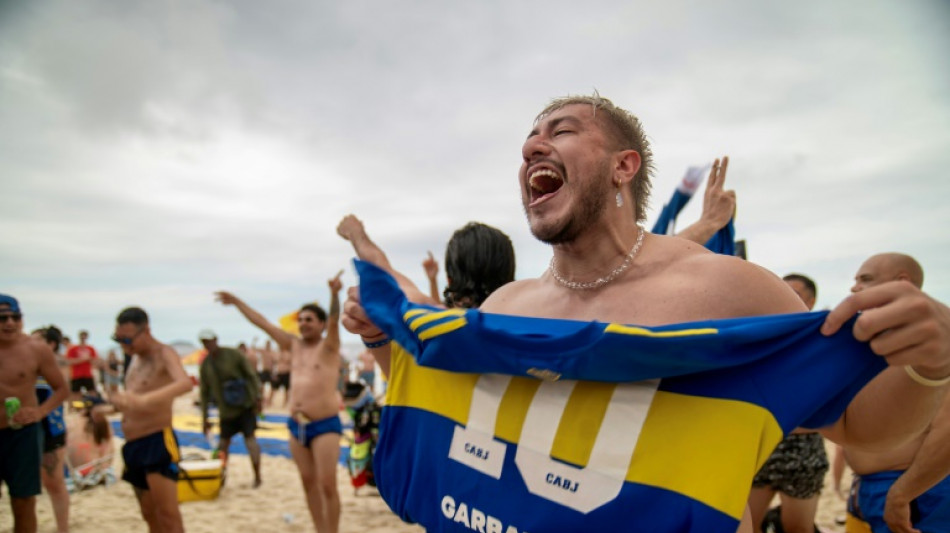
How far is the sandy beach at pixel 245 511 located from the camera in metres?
→ 5.91

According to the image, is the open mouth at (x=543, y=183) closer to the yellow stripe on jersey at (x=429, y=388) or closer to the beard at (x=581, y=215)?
the beard at (x=581, y=215)

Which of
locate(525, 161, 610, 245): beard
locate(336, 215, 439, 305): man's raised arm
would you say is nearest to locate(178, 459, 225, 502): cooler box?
locate(336, 215, 439, 305): man's raised arm

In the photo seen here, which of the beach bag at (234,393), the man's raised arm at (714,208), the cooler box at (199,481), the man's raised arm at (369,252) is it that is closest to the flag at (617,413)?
the man's raised arm at (369,252)

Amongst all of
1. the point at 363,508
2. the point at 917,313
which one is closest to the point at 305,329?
the point at 363,508

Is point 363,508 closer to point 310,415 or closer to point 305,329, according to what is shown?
point 310,415

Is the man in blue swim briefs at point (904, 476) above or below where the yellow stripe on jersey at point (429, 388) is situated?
below

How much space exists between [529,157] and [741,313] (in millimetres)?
862

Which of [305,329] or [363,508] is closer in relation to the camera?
[305,329]

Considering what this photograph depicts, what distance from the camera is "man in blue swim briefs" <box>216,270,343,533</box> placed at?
529cm

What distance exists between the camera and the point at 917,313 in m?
1.04

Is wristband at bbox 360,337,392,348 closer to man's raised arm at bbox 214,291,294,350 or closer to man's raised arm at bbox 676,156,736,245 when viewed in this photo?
man's raised arm at bbox 676,156,736,245

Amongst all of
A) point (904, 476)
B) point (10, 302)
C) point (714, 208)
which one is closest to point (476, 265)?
point (714, 208)

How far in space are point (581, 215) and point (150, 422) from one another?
4960 mm

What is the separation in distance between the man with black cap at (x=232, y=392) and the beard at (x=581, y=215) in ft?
23.9
